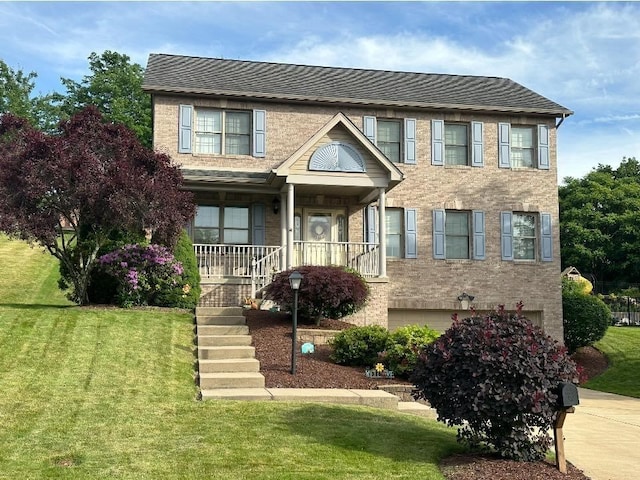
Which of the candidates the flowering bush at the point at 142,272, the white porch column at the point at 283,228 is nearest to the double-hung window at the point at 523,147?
the white porch column at the point at 283,228

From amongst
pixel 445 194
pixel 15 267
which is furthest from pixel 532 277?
pixel 15 267

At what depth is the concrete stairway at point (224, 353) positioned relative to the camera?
1083 centimetres

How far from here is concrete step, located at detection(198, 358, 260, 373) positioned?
11594mm

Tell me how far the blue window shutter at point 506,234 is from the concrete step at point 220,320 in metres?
9.85

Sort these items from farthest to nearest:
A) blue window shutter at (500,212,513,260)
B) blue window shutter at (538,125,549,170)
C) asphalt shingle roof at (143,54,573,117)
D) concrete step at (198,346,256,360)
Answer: blue window shutter at (538,125,549,170), blue window shutter at (500,212,513,260), asphalt shingle roof at (143,54,573,117), concrete step at (198,346,256,360)

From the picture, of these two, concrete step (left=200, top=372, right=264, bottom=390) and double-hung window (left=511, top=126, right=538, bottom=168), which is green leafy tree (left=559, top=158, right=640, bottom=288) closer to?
double-hung window (left=511, top=126, right=538, bottom=168)

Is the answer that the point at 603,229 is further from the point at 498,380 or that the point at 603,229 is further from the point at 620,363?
the point at 498,380

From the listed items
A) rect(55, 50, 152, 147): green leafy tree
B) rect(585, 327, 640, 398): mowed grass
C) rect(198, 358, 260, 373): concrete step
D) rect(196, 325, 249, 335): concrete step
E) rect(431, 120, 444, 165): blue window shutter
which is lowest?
rect(585, 327, 640, 398): mowed grass

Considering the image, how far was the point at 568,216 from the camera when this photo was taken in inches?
Answer: 1853

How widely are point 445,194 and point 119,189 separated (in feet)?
33.9

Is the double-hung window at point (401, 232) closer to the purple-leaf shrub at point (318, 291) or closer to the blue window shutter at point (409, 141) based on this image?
the blue window shutter at point (409, 141)

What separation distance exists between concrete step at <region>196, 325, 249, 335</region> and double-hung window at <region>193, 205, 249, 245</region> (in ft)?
20.3

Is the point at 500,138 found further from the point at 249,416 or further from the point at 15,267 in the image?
the point at 15,267

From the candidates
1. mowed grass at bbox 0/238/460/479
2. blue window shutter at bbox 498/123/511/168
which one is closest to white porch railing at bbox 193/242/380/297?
mowed grass at bbox 0/238/460/479
